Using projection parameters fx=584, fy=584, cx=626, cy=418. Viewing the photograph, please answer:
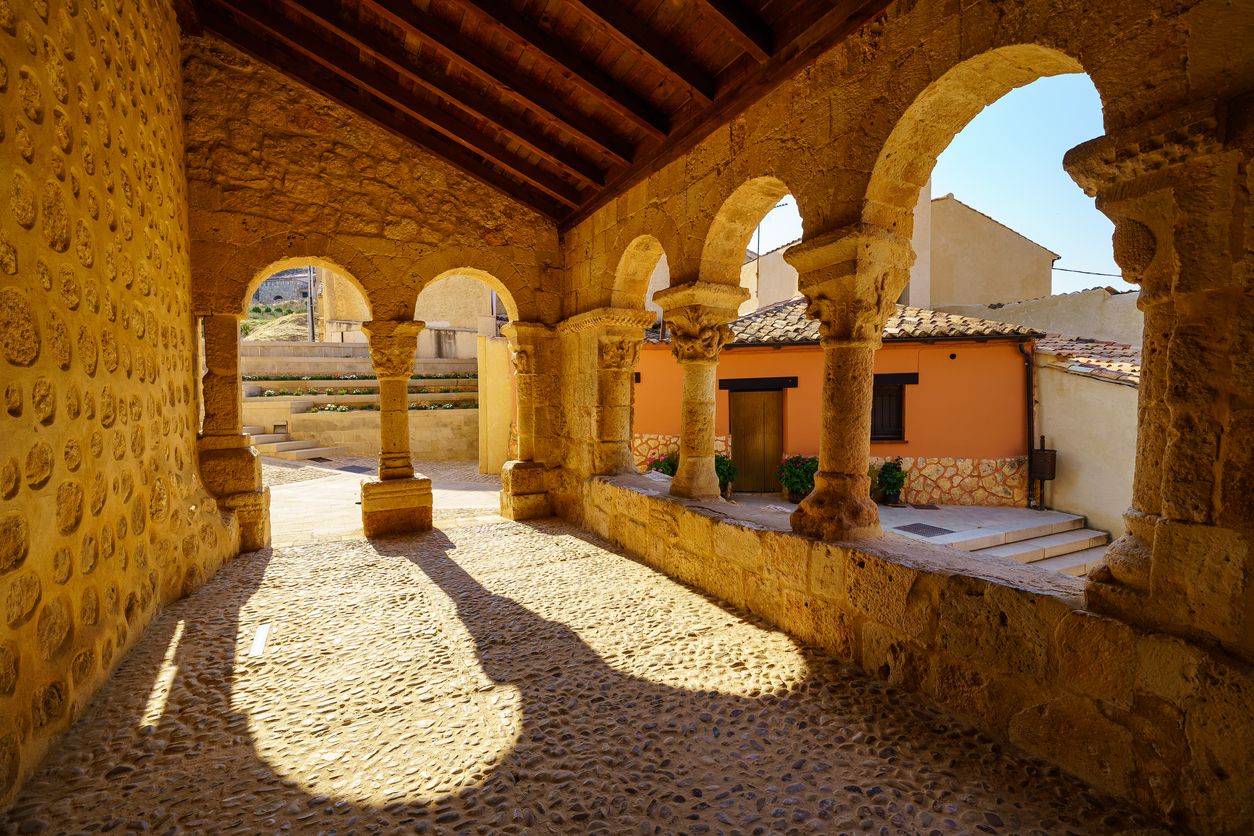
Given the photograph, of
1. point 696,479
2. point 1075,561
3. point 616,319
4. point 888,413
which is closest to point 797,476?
point 888,413

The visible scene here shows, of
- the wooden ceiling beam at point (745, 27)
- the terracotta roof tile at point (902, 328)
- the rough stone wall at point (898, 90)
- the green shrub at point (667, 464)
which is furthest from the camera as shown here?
the green shrub at point (667, 464)

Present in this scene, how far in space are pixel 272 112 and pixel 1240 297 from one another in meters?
5.73

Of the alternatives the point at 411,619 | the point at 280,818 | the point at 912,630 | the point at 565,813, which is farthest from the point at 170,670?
the point at 912,630

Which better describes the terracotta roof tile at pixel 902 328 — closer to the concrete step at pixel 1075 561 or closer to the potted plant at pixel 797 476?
the potted plant at pixel 797 476

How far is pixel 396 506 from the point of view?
504cm

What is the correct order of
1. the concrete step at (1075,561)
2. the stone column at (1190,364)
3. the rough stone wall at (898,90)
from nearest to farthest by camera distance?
the stone column at (1190,364), the rough stone wall at (898,90), the concrete step at (1075,561)

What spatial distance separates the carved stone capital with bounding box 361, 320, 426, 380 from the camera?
496 cm

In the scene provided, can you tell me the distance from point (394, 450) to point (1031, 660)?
4724mm

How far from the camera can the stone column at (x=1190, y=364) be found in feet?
4.86

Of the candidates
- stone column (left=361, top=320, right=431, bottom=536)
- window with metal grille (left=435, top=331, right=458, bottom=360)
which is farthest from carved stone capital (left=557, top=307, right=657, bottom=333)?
window with metal grille (left=435, top=331, right=458, bottom=360)

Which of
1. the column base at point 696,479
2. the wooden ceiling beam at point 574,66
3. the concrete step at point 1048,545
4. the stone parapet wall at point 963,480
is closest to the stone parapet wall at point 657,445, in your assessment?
the stone parapet wall at point 963,480

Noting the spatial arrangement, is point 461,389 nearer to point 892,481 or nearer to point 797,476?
point 797,476

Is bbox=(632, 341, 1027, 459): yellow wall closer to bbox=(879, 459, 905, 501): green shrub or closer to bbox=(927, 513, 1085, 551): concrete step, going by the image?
bbox=(879, 459, 905, 501): green shrub

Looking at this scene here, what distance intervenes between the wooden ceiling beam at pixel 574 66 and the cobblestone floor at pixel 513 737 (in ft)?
10.4
